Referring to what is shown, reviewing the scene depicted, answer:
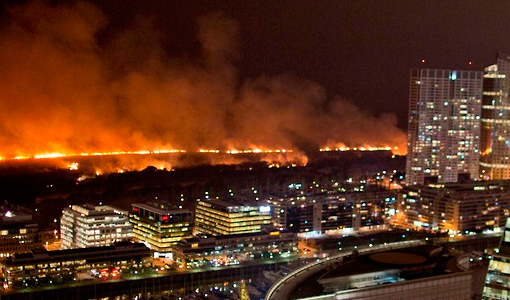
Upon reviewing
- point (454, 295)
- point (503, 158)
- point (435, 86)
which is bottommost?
point (454, 295)

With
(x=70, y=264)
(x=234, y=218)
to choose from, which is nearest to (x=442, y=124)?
(x=234, y=218)

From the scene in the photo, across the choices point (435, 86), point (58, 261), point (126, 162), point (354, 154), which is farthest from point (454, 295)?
point (354, 154)

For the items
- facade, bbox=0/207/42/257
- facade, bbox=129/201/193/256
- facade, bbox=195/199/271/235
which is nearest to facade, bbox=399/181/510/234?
facade, bbox=195/199/271/235

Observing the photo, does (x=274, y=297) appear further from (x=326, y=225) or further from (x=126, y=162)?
(x=126, y=162)

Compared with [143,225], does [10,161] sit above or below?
above

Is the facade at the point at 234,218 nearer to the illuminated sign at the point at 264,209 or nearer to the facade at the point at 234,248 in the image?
the illuminated sign at the point at 264,209

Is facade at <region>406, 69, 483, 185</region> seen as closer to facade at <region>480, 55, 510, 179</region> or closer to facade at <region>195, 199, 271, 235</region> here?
facade at <region>480, 55, 510, 179</region>

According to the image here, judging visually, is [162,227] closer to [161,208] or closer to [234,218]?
[161,208]
